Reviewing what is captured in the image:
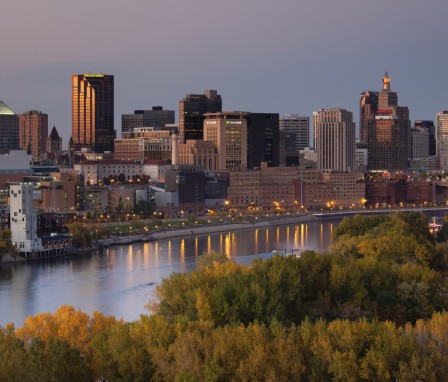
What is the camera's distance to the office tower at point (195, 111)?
59375 mm

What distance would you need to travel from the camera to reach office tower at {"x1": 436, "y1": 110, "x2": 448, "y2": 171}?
79.7 metres

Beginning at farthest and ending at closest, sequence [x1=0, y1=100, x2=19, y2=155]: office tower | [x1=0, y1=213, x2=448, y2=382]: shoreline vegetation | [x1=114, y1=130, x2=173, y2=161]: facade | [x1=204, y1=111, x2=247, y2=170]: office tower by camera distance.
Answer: [x1=114, y1=130, x2=173, y2=161]: facade, [x1=0, y1=100, x2=19, y2=155]: office tower, [x1=204, y1=111, x2=247, y2=170]: office tower, [x1=0, y1=213, x2=448, y2=382]: shoreline vegetation

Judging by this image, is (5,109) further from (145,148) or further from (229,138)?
(229,138)

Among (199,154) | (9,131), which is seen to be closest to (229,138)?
(199,154)

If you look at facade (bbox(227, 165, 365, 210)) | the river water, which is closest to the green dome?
facade (bbox(227, 165, 365, 210))

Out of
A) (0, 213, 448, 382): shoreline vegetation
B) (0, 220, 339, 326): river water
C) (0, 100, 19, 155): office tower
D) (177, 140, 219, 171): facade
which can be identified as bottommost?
(0, 220, 339, 326): river water

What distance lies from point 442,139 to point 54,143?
2951 cm

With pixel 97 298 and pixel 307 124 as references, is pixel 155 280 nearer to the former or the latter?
pixel 97 298

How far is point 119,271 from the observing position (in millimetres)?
22578

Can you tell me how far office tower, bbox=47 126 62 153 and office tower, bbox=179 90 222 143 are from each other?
7736mm

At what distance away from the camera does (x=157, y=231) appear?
3300 centimetres

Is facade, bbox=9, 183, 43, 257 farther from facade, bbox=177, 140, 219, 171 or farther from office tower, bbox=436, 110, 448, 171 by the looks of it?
office tower, bbox=436, 110, 448, 171

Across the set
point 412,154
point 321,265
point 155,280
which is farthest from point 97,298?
point 412,154

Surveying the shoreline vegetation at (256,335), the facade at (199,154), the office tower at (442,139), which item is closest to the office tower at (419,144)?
the office tower at (442,139)
